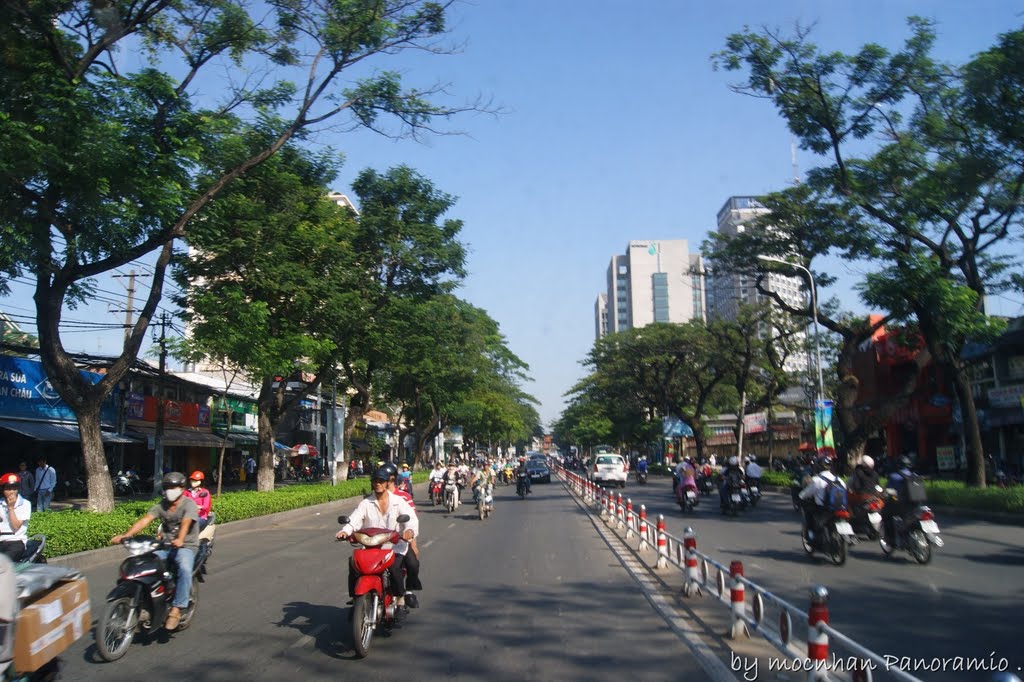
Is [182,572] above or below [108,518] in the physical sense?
above

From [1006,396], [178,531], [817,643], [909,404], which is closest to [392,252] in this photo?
[178,531]

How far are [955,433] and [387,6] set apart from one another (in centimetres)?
3289

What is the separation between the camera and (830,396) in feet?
171

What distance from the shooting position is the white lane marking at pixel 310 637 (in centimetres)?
700

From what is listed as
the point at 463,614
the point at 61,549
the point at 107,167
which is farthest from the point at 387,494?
the point at 107,167

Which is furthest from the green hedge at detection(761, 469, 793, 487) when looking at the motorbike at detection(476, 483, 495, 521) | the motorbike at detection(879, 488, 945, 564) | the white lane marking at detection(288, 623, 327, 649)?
the white lane marking at detection(288, 623, 327, 649)

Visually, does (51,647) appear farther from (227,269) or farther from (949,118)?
(949,118)

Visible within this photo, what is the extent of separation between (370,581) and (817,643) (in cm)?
354

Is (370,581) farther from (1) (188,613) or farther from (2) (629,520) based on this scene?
(2) (629,520)

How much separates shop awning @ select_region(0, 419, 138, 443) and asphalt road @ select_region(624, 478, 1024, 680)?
59.9 ft

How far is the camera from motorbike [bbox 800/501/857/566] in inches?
436

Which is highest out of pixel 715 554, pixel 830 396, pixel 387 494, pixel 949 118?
pixel 949 118

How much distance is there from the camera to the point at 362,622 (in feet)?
21.0

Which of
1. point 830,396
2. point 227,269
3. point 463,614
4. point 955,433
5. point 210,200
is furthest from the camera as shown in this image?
point 830,396
